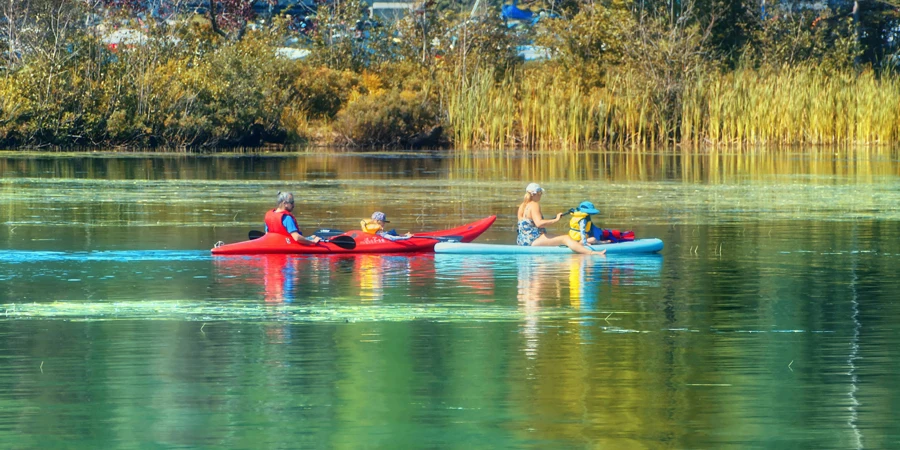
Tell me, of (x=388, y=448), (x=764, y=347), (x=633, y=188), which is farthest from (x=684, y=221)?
(x=388, y=448)

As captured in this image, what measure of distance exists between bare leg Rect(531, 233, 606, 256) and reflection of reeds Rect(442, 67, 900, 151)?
25620 millimetres

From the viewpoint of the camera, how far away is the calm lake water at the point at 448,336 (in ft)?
26.7

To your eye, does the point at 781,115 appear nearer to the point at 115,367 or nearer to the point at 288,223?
the point at 288,223

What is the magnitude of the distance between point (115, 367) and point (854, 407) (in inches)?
172

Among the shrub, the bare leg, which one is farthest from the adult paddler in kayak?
the shrub

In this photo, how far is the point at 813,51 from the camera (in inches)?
1977

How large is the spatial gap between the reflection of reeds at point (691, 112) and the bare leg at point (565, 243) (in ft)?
84.1

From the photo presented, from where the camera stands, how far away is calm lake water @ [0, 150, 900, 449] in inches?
320

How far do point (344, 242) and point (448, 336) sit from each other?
18.3 feet

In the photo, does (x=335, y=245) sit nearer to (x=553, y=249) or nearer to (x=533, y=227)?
(x=533, y=227)

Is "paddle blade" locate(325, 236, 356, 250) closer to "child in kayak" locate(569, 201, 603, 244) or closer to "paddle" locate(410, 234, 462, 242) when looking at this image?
"paddle" locate(410, 234, 462, 242)

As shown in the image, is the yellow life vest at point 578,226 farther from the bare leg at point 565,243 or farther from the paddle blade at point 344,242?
the paddle blade at point 344,242

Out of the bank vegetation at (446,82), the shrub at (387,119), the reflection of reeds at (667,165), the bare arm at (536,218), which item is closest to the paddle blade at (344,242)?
the bare arm at (536,218)

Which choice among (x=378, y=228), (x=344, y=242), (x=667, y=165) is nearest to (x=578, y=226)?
(x=378, y=228)
